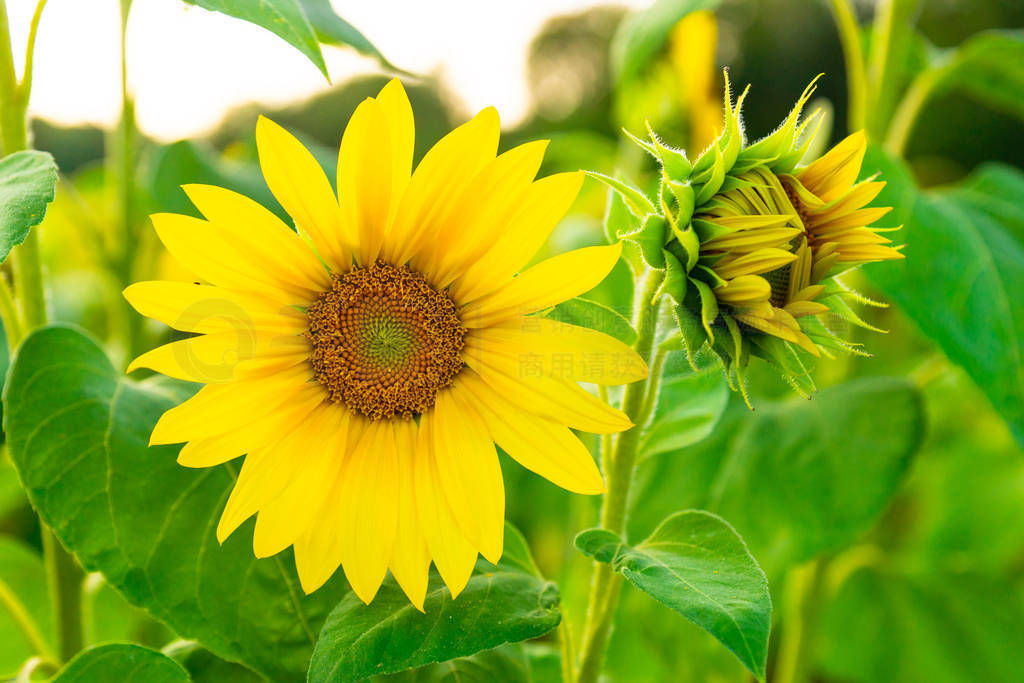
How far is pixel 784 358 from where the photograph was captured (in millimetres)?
433

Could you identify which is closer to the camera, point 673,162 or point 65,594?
point 673,162

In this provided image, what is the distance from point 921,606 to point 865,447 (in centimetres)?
37

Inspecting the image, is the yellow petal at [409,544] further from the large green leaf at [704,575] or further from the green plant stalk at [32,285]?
the green plant stalk at [32,285]

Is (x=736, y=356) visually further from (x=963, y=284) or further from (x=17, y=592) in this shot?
(x=17, y=592)

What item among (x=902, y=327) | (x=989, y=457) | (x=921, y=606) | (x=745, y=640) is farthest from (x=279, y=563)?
(x=902, y=327)

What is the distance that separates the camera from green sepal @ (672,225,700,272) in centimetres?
42

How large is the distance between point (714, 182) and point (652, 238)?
0.13ft

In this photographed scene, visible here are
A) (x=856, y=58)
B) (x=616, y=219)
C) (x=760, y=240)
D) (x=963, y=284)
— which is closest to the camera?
(x=760, y=240)

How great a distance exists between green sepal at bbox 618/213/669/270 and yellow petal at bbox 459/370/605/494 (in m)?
0.09

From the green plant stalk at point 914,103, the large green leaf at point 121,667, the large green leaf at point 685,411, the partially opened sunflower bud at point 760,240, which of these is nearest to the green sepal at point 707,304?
the partially opened sunflower bud at point 760,240

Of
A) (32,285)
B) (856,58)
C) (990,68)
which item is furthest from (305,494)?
(990,68)

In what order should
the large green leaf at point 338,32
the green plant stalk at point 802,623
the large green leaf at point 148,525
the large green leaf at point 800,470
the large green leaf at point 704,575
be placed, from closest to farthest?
the large green leaf at point 704,575, the large green leaf at point 148,525, the large green leaf at point 338,32, the large green leaf at point 800,470, the green plant stalk at point 802,623

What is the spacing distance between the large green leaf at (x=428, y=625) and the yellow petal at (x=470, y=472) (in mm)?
34

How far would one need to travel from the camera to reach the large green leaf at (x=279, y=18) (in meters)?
0.42
